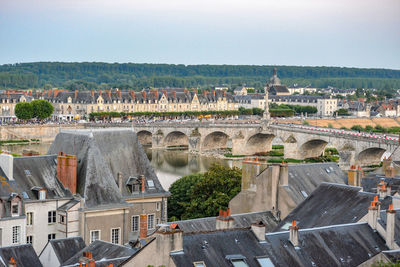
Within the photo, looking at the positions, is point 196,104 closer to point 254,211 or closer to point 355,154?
point 355,154

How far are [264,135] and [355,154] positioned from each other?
1912 centimetres

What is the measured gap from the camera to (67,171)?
27297mm

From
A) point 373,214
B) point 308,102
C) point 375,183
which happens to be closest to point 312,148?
point 375,183

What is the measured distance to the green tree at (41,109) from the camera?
10506cm

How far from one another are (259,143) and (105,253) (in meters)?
67.1

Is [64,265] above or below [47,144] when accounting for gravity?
above

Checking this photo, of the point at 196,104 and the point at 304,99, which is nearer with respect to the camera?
the point at 196,104

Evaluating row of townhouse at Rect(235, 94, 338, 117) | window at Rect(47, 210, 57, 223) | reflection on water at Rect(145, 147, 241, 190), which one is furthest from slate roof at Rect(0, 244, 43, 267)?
row of townhouse at Rect(235, 94, 338, 117)

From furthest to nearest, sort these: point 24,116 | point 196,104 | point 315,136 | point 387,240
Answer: point 196,104
point 24,116
point 315,136
point 387,240

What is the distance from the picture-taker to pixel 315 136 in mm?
75875

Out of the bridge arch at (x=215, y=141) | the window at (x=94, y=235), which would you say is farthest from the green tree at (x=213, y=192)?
the bridge arch at (x=215, y=141)

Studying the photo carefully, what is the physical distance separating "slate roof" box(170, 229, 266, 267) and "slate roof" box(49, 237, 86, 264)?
17.6ft

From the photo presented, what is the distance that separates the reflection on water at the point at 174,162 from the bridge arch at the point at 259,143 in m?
6.71

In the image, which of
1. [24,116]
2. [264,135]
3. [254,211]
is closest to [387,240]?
[254,211]
